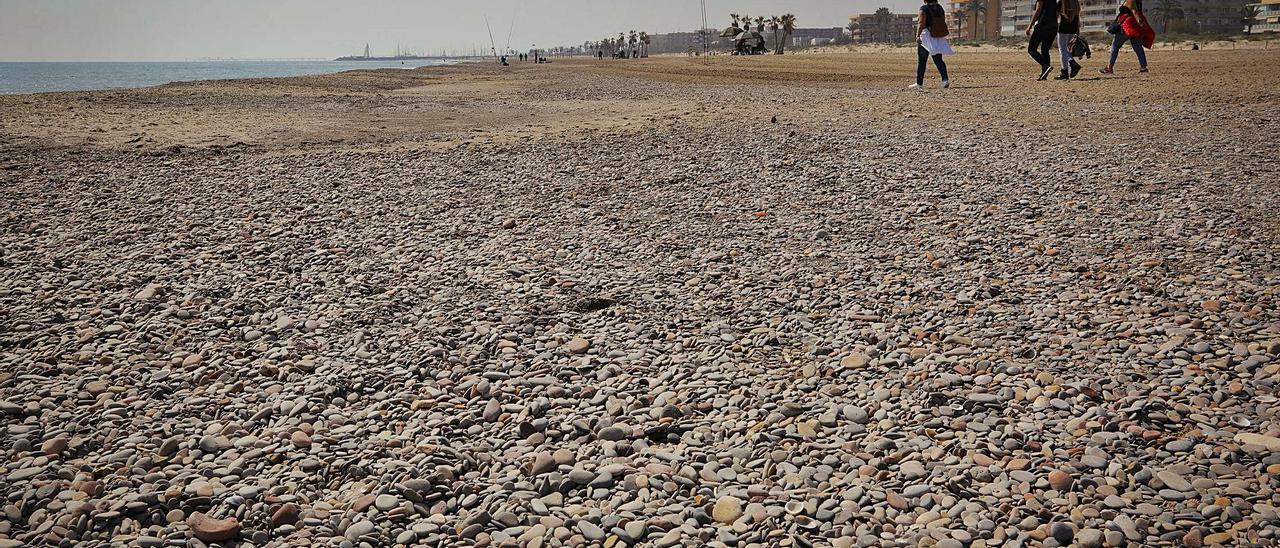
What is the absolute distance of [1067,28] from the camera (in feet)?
61.1

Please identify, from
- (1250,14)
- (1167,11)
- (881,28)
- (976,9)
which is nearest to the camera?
(1250,14)

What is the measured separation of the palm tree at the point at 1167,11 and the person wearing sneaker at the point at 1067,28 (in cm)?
10281

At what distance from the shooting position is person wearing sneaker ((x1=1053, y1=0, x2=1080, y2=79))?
722 inches

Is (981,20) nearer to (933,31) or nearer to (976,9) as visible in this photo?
(976,9)

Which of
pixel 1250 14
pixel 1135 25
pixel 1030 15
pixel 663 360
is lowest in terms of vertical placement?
pixel 663 360

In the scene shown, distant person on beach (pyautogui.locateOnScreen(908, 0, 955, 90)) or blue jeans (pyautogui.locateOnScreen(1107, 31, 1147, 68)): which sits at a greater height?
distant person on beach (pyautogui.locateOnScreen(908, 0, 955, 90))

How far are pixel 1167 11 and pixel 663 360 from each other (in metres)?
125

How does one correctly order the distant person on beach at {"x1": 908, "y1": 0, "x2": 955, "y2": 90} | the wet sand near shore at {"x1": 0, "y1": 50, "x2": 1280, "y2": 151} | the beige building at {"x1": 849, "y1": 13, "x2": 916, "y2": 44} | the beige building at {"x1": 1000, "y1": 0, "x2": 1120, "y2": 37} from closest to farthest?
the wet sand near shore at {"x1": 0, "y1": 50, "x2": 1280, "y2": 151} → the distant person on beach at {"x1": 908, "y1": 0, "x2": 955, "y2": 90} → the beige building at {"x1": 1000, "y1": 0, "x2": 1120, "y2": 37} → the beige building at {"x1": 849, "y1": 13, "x2": 916, "y2": 44}

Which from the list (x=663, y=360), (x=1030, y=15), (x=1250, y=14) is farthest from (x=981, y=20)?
(x=663, y=360)

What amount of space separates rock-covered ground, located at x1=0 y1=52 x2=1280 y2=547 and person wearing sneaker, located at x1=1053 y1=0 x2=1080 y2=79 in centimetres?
977

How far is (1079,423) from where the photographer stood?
12.2 ft

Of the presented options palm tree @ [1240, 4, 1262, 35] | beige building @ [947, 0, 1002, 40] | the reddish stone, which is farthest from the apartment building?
the reddish stone

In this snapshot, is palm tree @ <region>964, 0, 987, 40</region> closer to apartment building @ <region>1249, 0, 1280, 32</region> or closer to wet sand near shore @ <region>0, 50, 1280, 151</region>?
apartment building @ <region>1249, 0, 1280, 32</region>

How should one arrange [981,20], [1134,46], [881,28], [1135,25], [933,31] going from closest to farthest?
[1135,25] → [933,31] → [1134,46] → [981,20] → [881,28]
